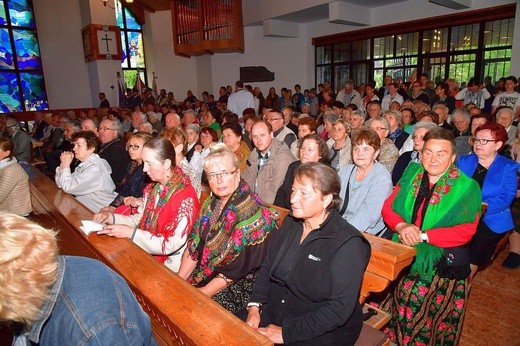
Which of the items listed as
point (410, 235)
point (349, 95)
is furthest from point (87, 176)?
point (349, 95)

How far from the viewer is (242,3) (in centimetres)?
1196

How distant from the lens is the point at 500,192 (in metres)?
2.90

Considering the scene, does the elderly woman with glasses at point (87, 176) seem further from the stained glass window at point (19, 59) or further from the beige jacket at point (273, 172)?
the stained glass window at point (19, 59)

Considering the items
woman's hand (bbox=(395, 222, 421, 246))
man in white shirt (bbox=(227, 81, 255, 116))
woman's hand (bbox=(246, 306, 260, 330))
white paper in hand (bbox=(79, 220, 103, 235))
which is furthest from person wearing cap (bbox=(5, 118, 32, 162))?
woman's hand (bbox=(395, 222, 421, 246))

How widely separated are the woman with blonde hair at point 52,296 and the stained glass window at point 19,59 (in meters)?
14.5

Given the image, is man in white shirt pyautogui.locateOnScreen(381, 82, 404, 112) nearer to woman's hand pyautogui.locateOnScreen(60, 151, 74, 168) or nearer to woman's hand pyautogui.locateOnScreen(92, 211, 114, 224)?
woman's hand pyautogui.locateOnScreen(60, 151, 74, 168)

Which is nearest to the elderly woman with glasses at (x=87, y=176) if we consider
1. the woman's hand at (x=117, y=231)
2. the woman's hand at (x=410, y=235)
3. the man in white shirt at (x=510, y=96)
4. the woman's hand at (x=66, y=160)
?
the woman's hand at (x=66, y=160)

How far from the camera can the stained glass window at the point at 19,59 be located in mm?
12570

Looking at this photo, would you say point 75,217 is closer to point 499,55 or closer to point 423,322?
point 423,322

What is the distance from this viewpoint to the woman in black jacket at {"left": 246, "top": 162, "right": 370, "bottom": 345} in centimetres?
160

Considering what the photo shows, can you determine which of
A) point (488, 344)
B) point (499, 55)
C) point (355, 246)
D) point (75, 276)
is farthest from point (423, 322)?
point (499, 55)

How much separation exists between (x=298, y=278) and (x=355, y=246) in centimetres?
32

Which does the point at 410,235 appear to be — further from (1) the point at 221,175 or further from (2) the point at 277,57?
(2) the point at 277,57

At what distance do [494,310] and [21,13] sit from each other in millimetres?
15717
